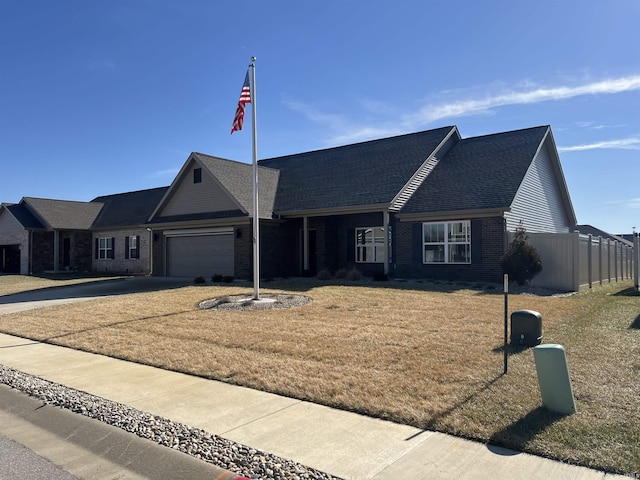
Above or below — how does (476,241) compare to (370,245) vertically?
above

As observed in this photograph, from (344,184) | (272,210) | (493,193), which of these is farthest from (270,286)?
(493,193)

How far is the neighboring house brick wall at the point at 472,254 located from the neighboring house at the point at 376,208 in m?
0.04

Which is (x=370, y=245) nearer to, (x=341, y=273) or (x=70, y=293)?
(x=341, y=273)

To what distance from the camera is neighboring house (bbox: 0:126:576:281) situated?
19969 mm

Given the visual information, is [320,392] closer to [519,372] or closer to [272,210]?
[519,372]

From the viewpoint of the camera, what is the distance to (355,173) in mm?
23984

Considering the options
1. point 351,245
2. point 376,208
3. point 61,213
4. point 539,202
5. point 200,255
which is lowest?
point 200,255

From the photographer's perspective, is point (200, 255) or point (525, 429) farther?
point (200, 255)

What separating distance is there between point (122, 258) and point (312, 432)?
31541mm

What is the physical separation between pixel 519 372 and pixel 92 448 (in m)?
5.26

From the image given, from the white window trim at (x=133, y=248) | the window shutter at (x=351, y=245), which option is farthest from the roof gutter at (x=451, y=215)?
the white window trim at (x=133, y=248)

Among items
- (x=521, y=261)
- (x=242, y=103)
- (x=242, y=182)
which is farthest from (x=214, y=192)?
(x=521, y=261)

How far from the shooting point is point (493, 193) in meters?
19.5

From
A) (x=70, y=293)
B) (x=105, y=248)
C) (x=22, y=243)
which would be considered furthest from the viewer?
(x=105, y=248)
